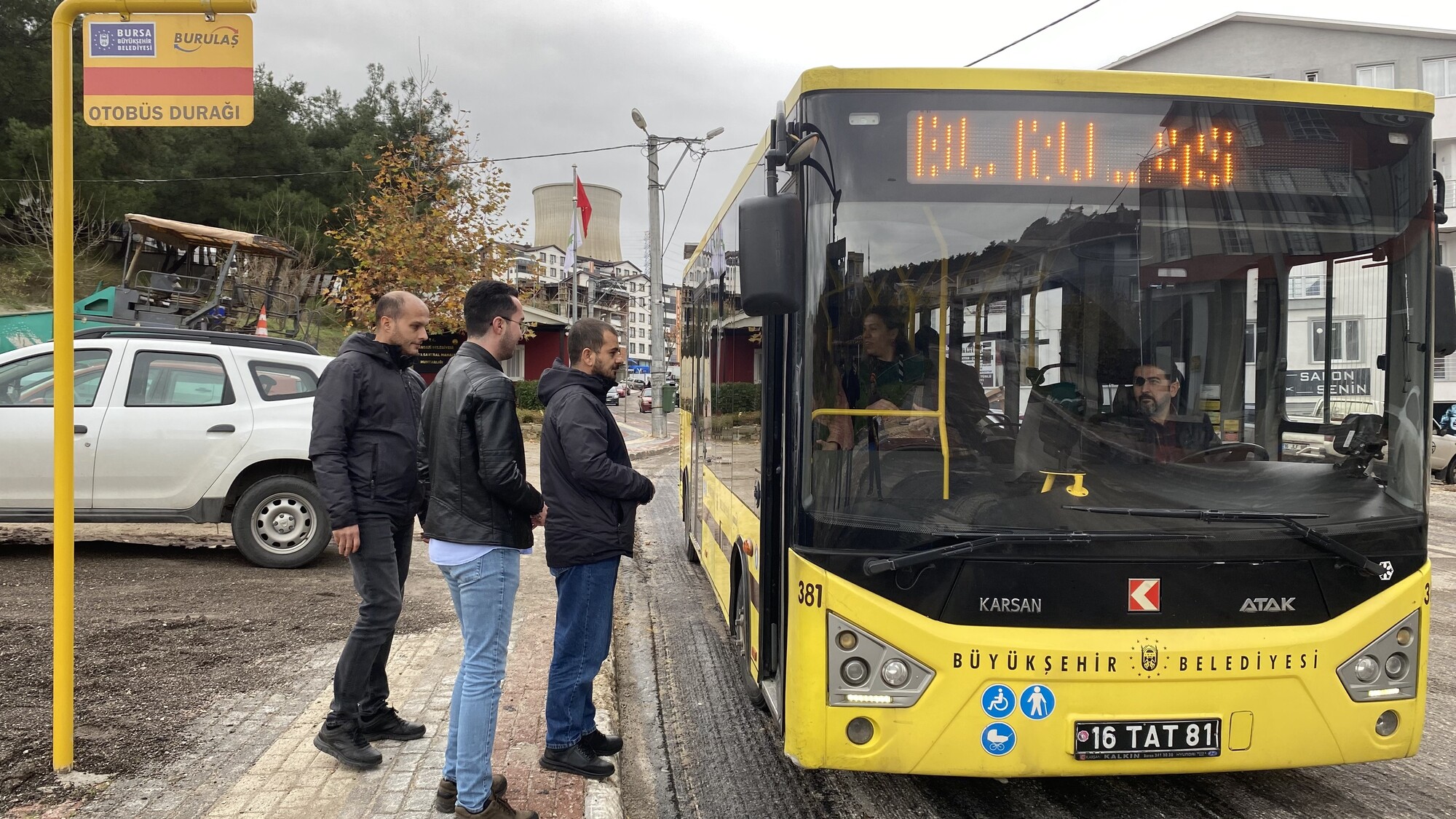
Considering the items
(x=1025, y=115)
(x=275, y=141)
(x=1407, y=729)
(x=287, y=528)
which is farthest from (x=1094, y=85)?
(x=275, y=141)

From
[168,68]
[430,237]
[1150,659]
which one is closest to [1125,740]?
[1150,659]

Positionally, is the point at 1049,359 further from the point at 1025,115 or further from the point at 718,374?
the point at 718,374

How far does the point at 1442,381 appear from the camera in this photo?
35.6 m

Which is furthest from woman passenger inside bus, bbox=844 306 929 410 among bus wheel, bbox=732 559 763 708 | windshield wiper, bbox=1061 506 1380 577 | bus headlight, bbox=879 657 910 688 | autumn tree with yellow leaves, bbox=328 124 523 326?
autumn tree with yellow leaves, bbox=328 124 523 326

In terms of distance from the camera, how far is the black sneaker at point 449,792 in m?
3.48

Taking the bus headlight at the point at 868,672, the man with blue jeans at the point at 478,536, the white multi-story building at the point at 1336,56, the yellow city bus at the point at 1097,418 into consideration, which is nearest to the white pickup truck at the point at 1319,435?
the yellow city bus at the point at 1097,418

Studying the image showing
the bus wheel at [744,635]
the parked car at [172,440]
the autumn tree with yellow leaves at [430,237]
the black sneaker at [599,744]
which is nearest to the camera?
the black sneaker at [599,744]

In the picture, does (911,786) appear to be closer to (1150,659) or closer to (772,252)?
(1150,659)

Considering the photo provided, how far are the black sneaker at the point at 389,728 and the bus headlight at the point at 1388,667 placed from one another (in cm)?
365

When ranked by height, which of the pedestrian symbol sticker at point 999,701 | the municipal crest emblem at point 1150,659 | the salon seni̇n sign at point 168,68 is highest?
the salon seni̇n sign at point 168,68

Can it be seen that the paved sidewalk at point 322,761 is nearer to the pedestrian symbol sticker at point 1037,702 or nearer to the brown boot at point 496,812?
the brown boot at point 496,812

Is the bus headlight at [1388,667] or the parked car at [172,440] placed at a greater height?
the parked car at [172,440]

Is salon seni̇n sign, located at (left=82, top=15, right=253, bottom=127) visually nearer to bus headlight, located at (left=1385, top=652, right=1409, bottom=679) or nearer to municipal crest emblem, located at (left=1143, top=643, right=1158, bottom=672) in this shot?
municipal crest emblem, located at (left=1143, top=643, right=1158, bottom=672)

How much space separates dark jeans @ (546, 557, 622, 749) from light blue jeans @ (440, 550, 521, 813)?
17.4 inches
